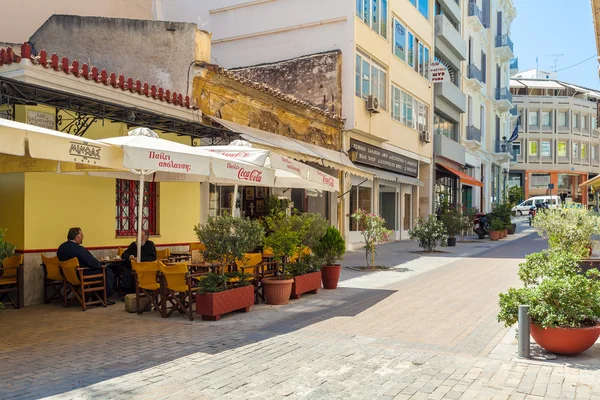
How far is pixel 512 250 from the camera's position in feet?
71.5

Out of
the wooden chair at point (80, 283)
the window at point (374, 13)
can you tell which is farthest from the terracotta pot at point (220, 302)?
the window at point (374, 13)

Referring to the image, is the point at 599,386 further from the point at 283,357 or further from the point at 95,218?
the point at 95,218

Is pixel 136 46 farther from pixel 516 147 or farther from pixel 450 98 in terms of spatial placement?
pixel 516 147

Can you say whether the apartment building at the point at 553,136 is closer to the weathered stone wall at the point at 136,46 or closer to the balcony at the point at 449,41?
the balcony at the point at 449,41

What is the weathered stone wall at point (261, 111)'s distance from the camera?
1334 centimetres

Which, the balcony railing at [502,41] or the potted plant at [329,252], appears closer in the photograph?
the potted plant at [329,252]

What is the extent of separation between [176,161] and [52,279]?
3.35 meters

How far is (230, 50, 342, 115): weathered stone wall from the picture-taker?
19359mm

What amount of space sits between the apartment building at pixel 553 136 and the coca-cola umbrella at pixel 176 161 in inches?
2437

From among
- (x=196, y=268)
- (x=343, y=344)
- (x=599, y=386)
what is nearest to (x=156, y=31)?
(x=196, y=268)

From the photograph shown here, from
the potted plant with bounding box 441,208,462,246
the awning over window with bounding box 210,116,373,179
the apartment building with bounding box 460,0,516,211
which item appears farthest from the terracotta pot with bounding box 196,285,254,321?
the apartment building with bounding box 460,0,516,211

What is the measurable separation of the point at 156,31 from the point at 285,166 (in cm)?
591

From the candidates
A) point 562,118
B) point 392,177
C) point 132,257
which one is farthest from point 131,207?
point 562,118

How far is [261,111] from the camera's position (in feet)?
50.5
